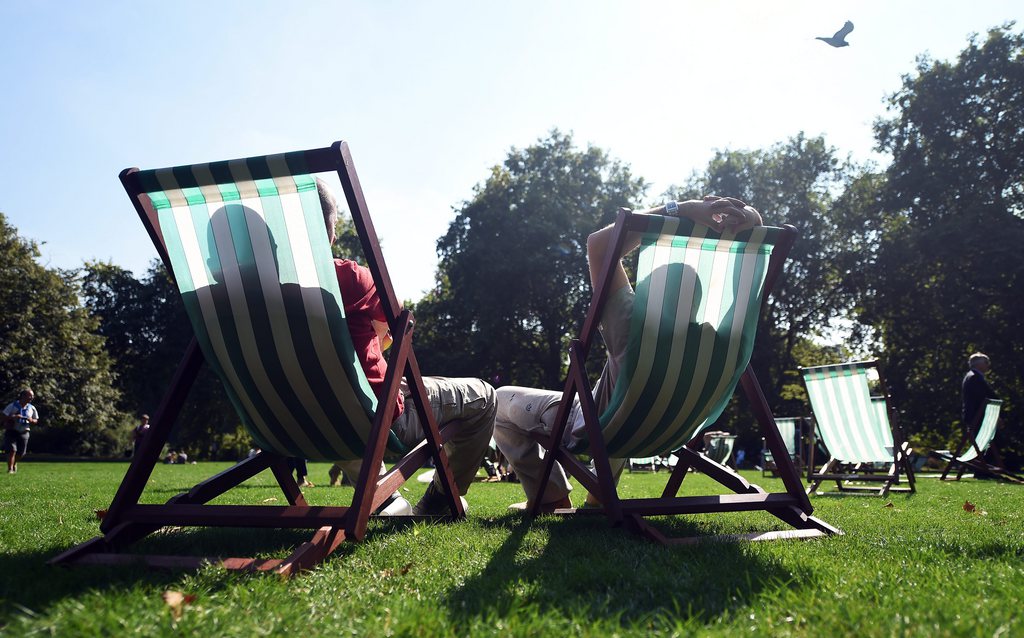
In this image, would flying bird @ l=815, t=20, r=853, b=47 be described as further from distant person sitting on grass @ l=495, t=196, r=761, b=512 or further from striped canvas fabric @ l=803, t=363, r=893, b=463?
striped canvas fabric @ l=803, t=363, r=893, b=463

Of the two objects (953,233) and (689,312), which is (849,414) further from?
(953,233)

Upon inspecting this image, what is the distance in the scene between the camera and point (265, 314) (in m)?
2.66

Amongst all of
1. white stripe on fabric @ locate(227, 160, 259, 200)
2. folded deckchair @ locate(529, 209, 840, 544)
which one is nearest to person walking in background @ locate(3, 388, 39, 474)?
white stripe on fabric @ locate(227, 160, 259, 200)

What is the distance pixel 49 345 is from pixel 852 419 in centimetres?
3006

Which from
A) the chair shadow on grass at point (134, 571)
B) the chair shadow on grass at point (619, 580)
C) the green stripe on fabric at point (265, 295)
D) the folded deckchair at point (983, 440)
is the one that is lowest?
the folded deckchair at point (983, 440)

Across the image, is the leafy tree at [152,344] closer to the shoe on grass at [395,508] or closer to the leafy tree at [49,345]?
the leafy tree at [49,345]

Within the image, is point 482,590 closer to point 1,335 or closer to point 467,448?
point 467,448

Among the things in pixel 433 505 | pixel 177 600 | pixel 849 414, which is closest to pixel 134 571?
pixel 177 600

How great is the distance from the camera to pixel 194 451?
36375 mm

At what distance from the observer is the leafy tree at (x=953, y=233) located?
66.9 ft

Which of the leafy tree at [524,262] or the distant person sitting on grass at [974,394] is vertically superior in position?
the leafy tree at [524,262]

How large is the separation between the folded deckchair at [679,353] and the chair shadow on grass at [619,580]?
293 millimetres

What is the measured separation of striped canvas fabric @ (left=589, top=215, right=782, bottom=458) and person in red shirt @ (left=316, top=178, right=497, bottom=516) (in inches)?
32.1

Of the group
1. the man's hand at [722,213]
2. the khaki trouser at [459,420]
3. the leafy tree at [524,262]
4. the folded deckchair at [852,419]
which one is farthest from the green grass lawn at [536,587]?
the leafy tree at [524,262]
